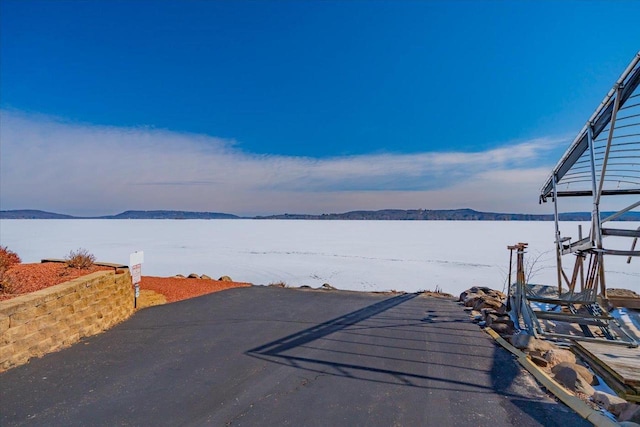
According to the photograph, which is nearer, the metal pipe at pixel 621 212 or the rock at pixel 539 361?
the rock at pixel 539 361

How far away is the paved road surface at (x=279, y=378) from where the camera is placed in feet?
11.6

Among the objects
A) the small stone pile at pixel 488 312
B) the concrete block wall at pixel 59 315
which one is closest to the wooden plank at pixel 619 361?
the small stone pile at pixel 488 312

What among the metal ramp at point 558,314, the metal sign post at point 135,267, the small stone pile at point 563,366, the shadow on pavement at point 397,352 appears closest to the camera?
the small stone pile at point 563,366

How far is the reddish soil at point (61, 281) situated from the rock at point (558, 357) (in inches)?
299

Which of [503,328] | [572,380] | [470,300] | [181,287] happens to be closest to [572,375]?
[572,380]

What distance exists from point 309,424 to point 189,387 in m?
1.60

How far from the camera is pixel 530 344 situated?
17.8 feet

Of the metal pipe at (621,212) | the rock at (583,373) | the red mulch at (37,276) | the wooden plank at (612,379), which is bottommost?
the rock at (583,373)

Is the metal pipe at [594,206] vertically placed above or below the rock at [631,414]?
above

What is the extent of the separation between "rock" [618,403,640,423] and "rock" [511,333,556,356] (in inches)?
61.7

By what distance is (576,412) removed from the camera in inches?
143

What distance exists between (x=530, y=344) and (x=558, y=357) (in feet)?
1.43

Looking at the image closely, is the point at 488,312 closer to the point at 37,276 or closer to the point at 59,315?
the point at 59,315

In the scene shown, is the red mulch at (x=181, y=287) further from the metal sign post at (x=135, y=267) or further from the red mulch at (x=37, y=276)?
the red mulch at (x=37, y=276)
